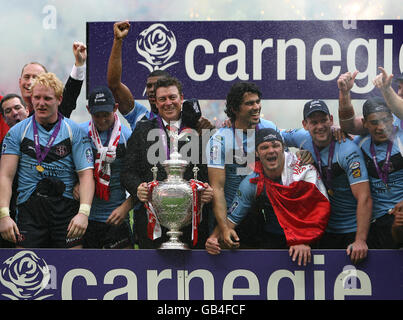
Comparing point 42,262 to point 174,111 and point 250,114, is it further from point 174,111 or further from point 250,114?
point 250,114

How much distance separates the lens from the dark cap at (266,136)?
3523 mm

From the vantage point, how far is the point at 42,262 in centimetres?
354

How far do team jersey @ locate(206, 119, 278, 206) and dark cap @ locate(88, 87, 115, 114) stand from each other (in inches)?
26.0

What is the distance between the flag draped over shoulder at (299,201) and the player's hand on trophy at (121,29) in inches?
46.6

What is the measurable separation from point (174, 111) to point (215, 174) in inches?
18.0

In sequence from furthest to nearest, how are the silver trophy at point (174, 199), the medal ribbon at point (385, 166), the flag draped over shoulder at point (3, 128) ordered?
the flag draped over shoulder at point (3, 128), the medal ribbon at point (385, 166), the silver trophy at point (174, 199)

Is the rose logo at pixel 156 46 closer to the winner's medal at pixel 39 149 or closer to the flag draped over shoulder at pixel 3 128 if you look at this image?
the winner's medal at pixel 39 149

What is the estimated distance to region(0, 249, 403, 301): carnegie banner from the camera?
3.44m

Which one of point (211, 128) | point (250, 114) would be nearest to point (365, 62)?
point (250, 114)

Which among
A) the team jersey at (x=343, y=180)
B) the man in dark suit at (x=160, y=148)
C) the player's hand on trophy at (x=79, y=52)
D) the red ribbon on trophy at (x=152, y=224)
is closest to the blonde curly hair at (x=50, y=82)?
the player's hand on trophy at (x=79, y=52)

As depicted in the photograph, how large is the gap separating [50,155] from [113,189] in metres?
0.44

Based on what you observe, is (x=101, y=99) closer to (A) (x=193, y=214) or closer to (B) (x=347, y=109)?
(A) (x=193, y=214)

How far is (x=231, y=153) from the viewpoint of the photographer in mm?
3582
